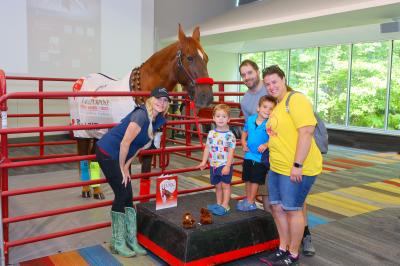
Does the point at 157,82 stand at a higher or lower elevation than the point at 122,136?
higher

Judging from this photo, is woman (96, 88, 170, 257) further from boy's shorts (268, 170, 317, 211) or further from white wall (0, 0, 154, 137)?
white wall (0, 0, 154, 137)

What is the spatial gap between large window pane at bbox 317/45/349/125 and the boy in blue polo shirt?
8101 millimetres

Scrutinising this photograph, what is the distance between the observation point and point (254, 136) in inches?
105

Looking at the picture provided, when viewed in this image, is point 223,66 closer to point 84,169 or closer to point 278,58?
point 278,58

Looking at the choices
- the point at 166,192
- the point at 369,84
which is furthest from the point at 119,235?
the point at 369,84

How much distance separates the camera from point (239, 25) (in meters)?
8.77

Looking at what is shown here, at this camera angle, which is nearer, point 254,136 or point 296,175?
point 296,175

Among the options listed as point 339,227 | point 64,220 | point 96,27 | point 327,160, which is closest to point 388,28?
point 327,160

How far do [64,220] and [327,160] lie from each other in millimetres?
5085

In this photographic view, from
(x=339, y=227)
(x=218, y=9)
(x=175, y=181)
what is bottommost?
(x=339, y=227)

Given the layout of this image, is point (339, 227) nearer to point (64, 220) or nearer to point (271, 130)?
point (271, 130)

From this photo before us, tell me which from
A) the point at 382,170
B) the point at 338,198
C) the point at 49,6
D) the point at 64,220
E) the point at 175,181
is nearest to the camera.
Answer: the point at 175,181

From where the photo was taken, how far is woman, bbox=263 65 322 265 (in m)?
2.21

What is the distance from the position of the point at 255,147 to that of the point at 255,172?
0.18 meters
